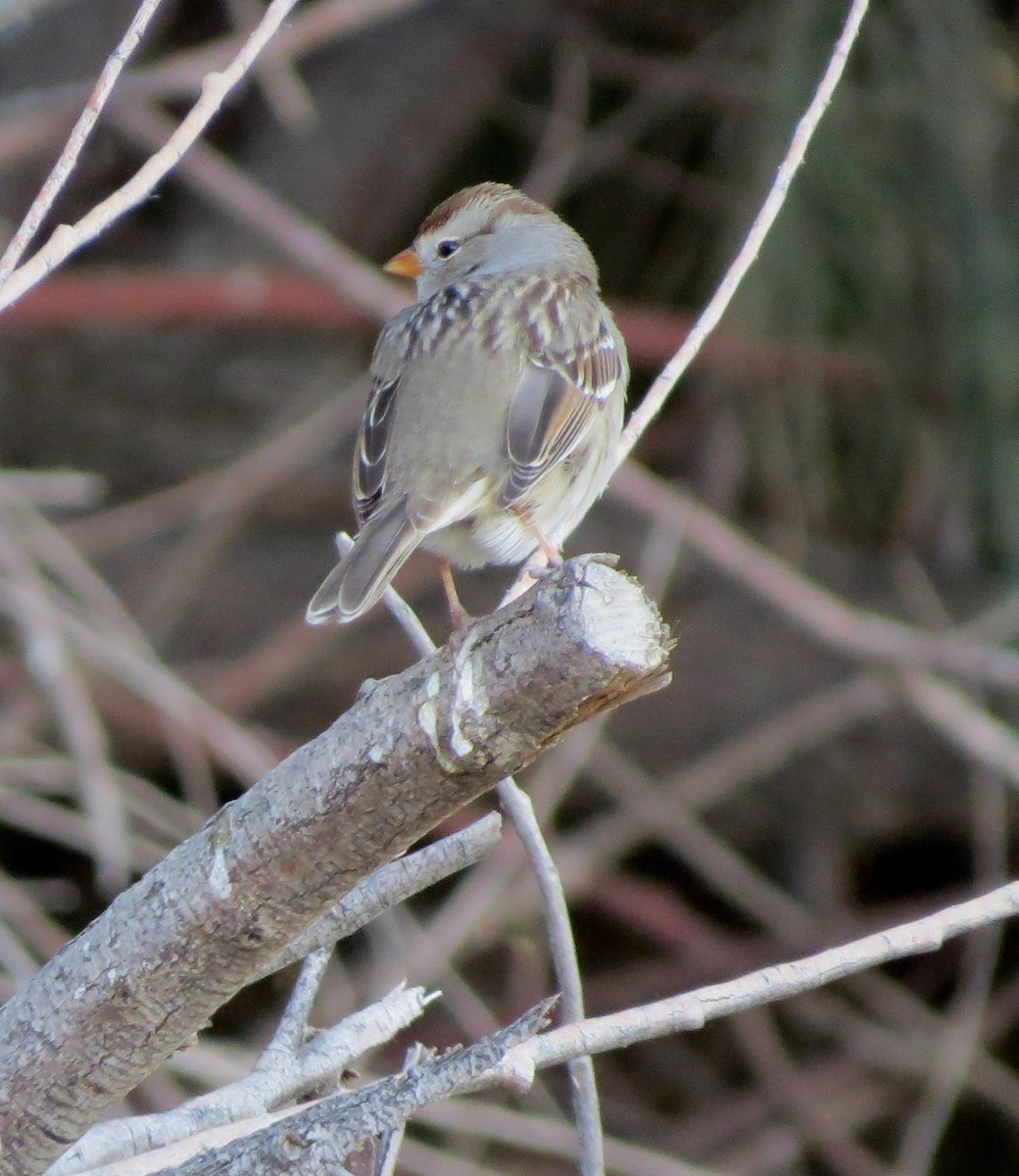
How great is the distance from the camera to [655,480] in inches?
140

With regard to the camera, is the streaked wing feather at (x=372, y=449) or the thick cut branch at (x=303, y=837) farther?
the streaked wing feather at (x=372, y=449)

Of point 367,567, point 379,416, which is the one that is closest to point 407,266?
point 379,416

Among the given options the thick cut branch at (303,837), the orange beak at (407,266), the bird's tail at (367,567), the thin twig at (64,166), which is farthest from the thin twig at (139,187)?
the orange beak at (407,266)

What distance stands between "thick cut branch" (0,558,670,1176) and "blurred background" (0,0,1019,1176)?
1962 mm

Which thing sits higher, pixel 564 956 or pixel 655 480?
pixel 655 480

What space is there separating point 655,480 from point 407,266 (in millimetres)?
699

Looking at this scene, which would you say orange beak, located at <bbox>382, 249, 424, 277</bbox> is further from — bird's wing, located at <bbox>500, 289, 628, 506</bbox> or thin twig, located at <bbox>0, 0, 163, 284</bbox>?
thin twig, located at <bbox>0, 0, 163, 284</bbox>

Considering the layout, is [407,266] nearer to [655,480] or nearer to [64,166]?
[655,480]

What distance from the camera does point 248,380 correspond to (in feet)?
15.7

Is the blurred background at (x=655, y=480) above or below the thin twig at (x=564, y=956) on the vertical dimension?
above

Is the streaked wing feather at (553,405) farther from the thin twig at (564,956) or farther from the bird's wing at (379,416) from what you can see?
the thin twig at (564,956)

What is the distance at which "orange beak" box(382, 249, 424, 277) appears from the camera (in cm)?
314

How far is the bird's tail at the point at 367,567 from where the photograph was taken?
2098 millimetres

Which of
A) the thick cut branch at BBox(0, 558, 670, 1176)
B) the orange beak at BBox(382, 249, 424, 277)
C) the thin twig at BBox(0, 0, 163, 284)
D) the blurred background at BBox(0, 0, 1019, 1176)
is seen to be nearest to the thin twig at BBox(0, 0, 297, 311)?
the thin twig at BBox(0, 0, 163, 284)
